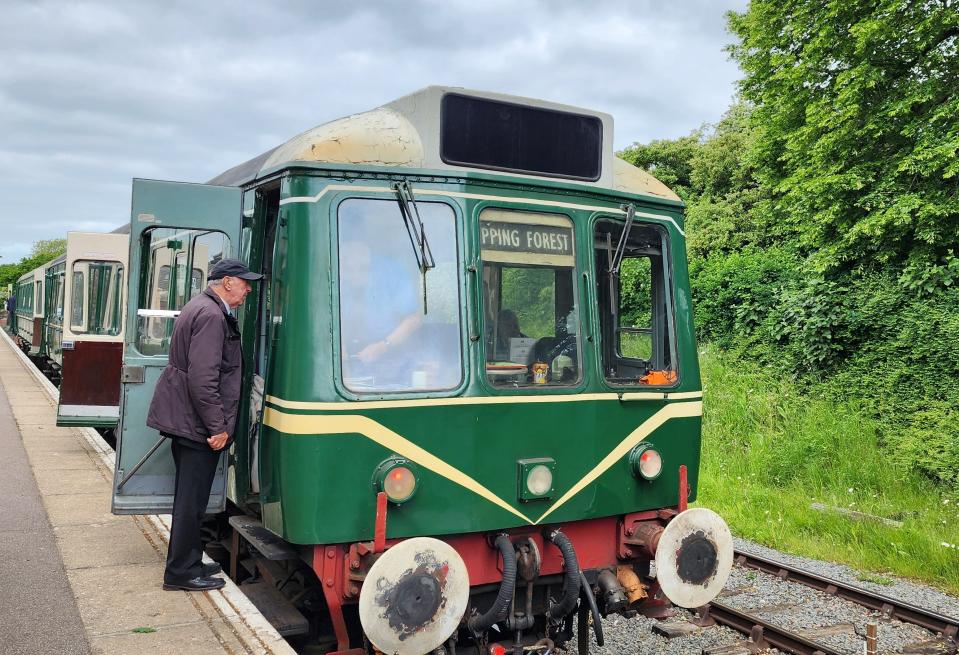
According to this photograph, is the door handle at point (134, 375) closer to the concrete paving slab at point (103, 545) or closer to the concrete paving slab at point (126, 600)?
the concrete paving slab at point (126, 600)

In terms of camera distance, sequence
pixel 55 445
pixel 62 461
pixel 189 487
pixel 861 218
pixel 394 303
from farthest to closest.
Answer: pixel 861 218, pixel 55 445, pixel 62 461, pixel 189 487, pixel 394 303

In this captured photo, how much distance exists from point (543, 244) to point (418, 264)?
0.75 metres

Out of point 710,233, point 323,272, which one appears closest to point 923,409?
point 323,272

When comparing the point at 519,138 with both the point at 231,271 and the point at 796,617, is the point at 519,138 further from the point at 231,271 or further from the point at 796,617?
the point at 796,617

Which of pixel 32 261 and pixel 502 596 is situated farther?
pixel 32 261

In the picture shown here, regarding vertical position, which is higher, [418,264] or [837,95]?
[837,95]

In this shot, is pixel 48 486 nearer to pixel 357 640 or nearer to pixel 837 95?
pixel 357 640

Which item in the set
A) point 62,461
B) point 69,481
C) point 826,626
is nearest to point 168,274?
Answer: point 69,481

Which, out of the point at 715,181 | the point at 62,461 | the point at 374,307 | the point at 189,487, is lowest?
the point at 62,461

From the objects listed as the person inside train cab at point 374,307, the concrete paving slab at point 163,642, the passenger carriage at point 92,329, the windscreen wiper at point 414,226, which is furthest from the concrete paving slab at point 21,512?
the windscreen wiper at point 414,226

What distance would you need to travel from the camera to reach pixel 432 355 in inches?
167

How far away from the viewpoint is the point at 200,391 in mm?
4492

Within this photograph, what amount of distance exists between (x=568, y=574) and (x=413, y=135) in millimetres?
2407

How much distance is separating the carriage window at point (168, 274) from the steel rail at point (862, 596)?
16.9ft
